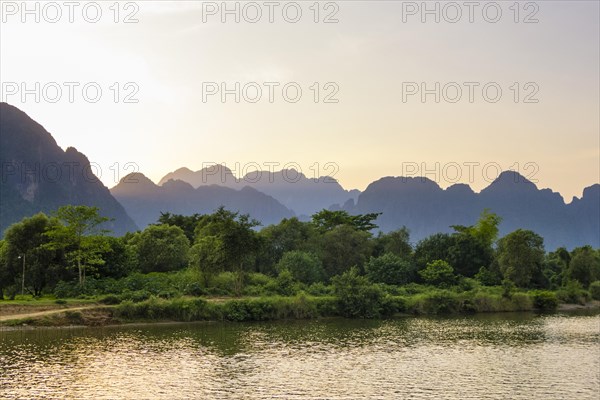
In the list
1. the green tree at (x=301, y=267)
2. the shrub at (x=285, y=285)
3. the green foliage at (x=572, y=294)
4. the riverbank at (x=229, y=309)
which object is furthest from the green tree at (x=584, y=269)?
the shrub at (x=285, y=285)

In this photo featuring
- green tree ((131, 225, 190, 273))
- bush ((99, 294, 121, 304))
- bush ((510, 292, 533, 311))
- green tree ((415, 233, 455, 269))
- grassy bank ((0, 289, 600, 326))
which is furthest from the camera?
green tree ((415, 233, 455, 269))

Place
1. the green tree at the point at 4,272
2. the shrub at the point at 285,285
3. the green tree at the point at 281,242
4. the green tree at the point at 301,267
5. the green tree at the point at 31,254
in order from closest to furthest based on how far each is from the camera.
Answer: the green tree at the point at 31,254, the green tree at the point at 4,272, the shrub at the point at 285,285, the green tree at the point at 301,267, the green tree at the point at 281,242

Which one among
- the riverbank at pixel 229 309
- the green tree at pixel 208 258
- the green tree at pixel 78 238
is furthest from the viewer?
the green tree at pixel 208 258

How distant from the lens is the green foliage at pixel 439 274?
7100 cm

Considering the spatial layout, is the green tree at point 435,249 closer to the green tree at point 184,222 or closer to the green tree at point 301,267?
the green tree at point 301,267

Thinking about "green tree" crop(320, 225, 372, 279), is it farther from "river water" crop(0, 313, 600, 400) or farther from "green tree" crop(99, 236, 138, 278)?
"green tree" crop(99, 236, 138, 278)

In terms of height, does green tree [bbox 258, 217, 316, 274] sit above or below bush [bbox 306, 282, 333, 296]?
above

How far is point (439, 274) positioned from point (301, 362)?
41323 mm

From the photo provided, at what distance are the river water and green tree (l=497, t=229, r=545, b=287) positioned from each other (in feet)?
76.7

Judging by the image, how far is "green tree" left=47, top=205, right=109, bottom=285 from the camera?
55562mm

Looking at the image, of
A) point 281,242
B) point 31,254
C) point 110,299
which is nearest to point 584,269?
point 281,242

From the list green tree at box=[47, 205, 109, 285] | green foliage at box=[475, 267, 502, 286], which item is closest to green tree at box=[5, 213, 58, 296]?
green tree at box=[47, 205, 109, 285]

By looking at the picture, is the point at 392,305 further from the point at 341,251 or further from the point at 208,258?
the point at 208,258

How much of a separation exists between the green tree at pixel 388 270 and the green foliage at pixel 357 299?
497 inches
